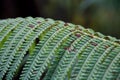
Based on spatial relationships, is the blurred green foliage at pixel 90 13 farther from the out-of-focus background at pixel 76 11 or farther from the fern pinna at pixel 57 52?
the fern pinna at pixel 57 52

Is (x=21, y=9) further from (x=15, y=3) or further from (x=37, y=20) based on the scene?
(x=37, y=20)

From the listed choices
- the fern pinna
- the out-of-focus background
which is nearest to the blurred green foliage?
the out-of-focus background

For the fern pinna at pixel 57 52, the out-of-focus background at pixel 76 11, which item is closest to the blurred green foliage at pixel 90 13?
the out-of-focus background at pixel 76 11

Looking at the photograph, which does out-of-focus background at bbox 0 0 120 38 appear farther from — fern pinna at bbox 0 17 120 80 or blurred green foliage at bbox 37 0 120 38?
fern pinna at bbox 0 17 120 80

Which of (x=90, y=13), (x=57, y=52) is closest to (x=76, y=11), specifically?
(x=90, y=13)

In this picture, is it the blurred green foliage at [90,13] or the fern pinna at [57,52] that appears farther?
the blurred green foliage at [90,13]

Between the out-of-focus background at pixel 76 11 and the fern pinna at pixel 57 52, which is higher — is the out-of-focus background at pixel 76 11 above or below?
below

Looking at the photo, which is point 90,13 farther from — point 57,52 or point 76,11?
point 57,52

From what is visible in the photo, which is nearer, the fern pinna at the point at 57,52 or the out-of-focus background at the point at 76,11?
the fern pinna at the point at 57,52
